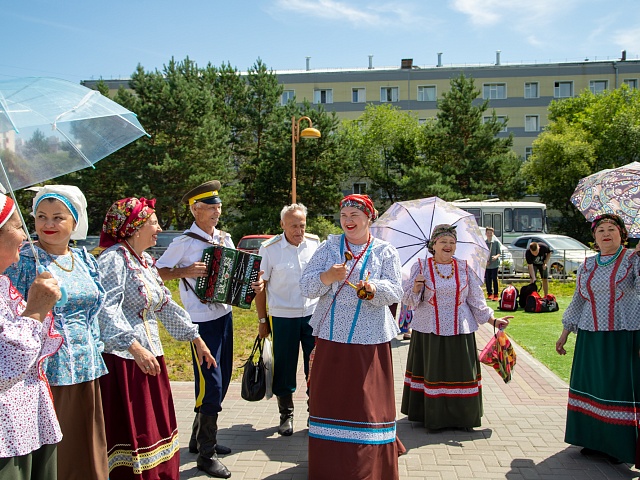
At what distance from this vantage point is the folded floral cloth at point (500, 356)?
538cm

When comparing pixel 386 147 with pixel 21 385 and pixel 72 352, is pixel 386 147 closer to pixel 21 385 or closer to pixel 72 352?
pixel 72 352

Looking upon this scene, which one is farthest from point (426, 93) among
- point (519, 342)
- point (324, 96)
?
point (519, 342)

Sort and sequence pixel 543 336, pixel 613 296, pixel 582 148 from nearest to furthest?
pixel 613 296 < pixel 543 336 < pixel 582 148

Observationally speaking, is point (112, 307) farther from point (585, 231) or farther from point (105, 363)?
point (585, 231)

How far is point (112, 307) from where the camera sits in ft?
11.3

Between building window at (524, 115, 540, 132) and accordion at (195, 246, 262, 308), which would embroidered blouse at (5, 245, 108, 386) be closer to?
accordion at (195, 246, 262, 308)

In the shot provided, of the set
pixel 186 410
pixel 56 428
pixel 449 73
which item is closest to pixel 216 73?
pixel 449 73

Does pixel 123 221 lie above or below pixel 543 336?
above

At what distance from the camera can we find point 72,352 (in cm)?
307

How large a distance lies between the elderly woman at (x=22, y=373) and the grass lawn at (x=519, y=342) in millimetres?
4774

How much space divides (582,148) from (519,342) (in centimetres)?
2855

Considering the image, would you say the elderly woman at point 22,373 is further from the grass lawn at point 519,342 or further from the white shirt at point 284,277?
the grass lawn at point 519,342

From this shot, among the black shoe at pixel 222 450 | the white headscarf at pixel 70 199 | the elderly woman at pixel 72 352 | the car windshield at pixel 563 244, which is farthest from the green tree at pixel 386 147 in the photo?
the elderly woman at pixel 72 352

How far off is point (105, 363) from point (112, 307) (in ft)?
1.13
